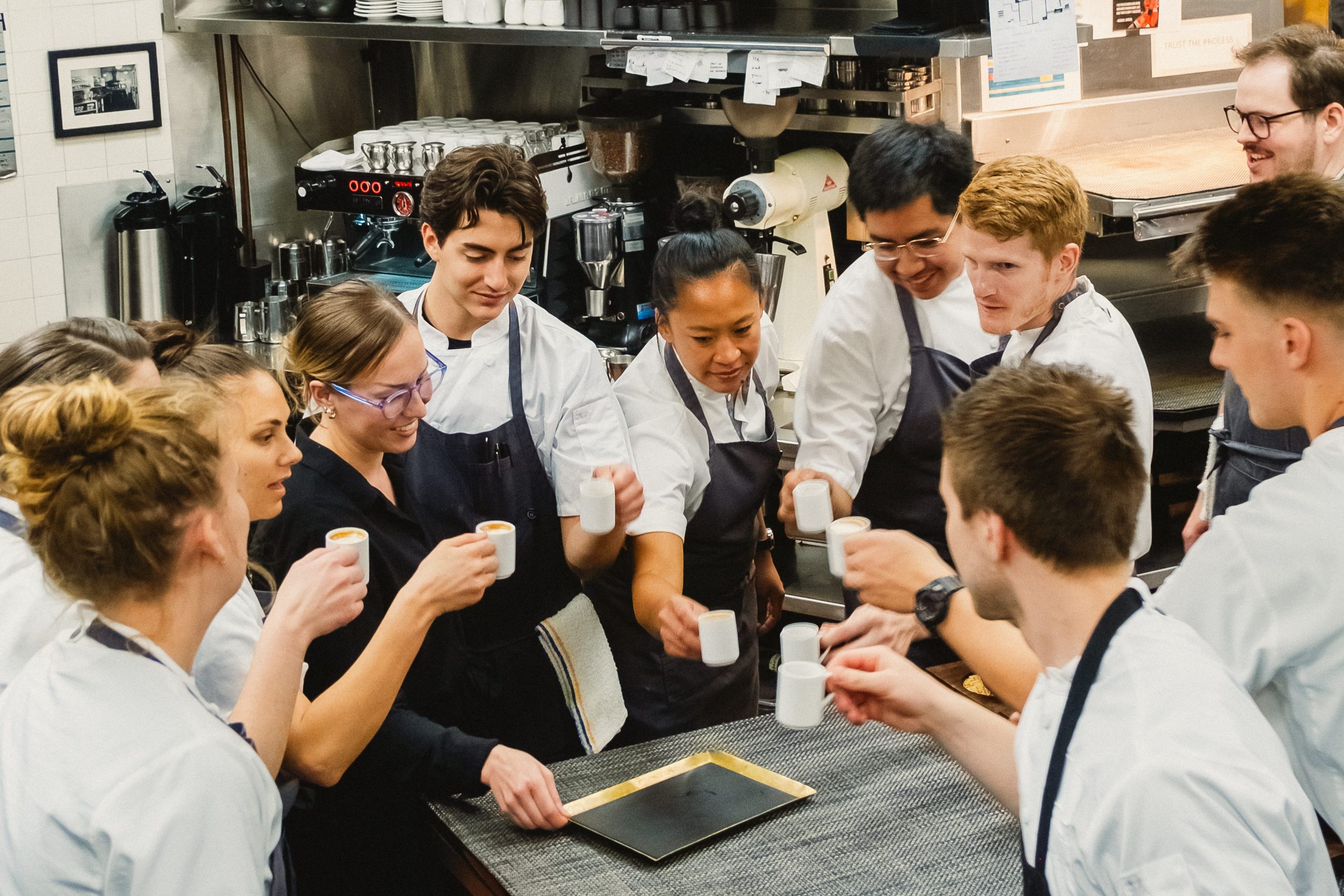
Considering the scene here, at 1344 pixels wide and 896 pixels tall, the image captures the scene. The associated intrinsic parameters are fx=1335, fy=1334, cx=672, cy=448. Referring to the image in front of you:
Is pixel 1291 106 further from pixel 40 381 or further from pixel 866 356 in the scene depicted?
pixel 40 381

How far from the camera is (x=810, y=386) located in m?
2.81

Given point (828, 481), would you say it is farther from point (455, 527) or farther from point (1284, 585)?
point (1284, 585)

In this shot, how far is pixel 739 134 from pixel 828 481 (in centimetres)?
196

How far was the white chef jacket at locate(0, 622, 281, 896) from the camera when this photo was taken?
1346mm

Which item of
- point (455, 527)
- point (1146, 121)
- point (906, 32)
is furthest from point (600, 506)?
point (1146, 121)

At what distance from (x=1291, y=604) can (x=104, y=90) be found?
4.45m

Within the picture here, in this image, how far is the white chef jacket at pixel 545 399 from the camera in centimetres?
275

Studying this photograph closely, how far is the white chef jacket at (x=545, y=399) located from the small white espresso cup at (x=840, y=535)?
1.63ft

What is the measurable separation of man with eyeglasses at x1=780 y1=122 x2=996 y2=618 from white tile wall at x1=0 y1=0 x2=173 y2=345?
318cm

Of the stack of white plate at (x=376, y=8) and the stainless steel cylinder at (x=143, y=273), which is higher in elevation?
the stack of white plate at (x=376, y=8)

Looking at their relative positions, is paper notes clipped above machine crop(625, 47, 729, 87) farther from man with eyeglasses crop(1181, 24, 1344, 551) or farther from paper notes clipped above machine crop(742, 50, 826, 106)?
man with eyeglasses crop(1181, 24, 1344, 551)

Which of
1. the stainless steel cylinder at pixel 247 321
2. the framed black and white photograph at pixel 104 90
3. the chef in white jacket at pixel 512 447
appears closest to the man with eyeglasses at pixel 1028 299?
the chef in white jacket at pixel 512 447

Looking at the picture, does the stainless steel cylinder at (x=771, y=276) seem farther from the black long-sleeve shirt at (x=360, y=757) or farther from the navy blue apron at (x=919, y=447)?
the black long-sleeve shirt at (x=360, y=757)

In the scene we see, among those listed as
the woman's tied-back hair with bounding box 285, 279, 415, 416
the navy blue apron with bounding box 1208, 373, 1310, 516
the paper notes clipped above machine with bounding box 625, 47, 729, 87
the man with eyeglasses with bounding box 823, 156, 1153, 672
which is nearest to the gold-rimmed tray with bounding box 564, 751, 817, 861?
the man with eyeglasses with bounding box 823, 156, 1153, 672
